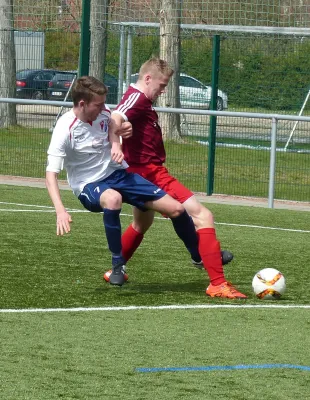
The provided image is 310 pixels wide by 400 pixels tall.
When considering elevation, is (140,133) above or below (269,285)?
above

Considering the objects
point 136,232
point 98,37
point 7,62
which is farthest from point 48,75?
point 136,232

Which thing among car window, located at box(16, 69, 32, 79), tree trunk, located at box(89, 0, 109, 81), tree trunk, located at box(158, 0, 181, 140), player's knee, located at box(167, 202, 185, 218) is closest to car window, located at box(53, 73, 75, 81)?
car window, located at box(16, 69, 32, 79)

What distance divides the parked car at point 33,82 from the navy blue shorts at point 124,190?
419 inches

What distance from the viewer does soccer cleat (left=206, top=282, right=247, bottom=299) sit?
711cm

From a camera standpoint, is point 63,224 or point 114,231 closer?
point 63,224

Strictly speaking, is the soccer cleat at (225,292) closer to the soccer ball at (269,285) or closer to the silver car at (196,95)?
the soccer ball at (269,285)

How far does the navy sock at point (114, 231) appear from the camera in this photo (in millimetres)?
7211

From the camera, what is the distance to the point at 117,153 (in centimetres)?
704

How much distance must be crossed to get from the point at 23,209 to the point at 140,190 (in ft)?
17.8

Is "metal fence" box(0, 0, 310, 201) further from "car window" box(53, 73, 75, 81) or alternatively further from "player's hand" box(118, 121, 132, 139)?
"player's hand" box(118, 121, 132, 139)

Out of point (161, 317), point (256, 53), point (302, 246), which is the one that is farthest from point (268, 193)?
point (161, 317)

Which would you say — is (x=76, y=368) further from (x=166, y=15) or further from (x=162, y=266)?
(x=166, y=15)

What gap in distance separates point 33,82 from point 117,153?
11.7 m

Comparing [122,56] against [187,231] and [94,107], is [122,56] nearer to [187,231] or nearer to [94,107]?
[187,231]
